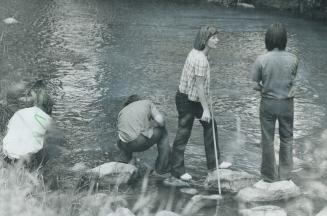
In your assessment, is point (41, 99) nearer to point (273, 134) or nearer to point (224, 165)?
point (224, 165)

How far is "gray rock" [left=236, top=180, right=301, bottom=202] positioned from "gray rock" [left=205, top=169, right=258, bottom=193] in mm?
198

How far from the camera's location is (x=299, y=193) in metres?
7.32

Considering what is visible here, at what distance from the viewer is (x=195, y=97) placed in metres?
7.34

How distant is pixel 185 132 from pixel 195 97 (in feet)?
1.86

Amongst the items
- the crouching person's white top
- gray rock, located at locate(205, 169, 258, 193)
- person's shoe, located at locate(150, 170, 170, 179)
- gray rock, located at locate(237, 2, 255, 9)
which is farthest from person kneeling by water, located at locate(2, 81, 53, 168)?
gray rock, located at locate(237, 2, 255, 9)

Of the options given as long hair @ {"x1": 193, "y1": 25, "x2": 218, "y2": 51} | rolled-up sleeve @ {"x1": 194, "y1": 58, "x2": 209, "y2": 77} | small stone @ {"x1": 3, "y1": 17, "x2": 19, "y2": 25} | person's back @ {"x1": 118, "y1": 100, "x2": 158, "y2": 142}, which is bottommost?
small stone @ {"x1": 3, "y1": 17, "x2": 19, "y2": 25}

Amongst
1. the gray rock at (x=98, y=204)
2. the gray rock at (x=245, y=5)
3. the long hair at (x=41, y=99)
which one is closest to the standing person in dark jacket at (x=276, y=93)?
the gray rock at (x=98, y=204)

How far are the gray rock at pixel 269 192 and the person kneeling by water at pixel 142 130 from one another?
119 centimetres

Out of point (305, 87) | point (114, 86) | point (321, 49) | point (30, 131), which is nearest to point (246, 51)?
point (321, 49)

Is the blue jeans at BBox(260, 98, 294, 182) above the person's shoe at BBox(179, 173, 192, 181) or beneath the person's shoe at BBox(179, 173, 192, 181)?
above

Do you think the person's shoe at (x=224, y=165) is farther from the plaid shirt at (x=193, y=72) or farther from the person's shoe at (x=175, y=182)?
the plaid shirt at (x=193, y=72)

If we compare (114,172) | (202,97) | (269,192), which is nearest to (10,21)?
(114,172)

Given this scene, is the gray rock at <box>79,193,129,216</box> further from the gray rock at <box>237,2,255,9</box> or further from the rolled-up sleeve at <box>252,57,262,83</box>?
the gray rock at <box>237,2,255,9</box>

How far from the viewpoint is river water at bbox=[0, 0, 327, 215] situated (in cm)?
946
